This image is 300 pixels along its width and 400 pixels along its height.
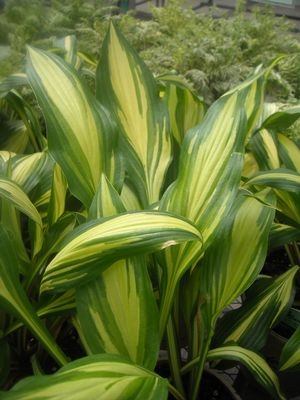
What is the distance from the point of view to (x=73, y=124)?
0.57 m

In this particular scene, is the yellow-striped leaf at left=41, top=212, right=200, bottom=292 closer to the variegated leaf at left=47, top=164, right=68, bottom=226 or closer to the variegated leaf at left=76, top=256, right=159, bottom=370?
the variegated leaf at left=76, top=256, right=159, bottom=370

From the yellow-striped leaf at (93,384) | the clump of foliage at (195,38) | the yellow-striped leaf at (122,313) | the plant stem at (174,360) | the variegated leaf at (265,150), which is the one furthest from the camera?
the clump of foliage at (195,38)

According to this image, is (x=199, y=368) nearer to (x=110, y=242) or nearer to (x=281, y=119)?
(x=110, y=242)

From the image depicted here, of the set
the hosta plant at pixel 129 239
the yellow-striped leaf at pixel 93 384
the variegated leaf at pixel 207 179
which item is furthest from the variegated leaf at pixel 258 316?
the yellow-striped leaf at pixel 93 384

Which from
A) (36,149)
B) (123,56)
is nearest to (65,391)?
(123,56)

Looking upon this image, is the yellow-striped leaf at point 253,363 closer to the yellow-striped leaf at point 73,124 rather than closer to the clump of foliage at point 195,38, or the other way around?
the yellow-striped leaf at point 73,124

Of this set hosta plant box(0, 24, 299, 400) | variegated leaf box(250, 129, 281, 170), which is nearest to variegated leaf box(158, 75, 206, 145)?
hosta plant box(0, 24, 299, 400)

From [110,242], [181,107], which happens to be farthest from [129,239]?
[181,107]

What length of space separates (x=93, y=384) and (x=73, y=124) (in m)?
0.33

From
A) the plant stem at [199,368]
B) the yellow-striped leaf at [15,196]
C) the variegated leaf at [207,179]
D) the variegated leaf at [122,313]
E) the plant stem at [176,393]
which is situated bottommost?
the plant stem at [176,393]

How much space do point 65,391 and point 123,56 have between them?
1.56ft

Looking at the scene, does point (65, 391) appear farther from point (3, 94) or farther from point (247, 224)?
point (3, 94)

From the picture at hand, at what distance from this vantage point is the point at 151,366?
0.46m

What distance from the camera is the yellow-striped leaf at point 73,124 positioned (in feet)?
1.85
